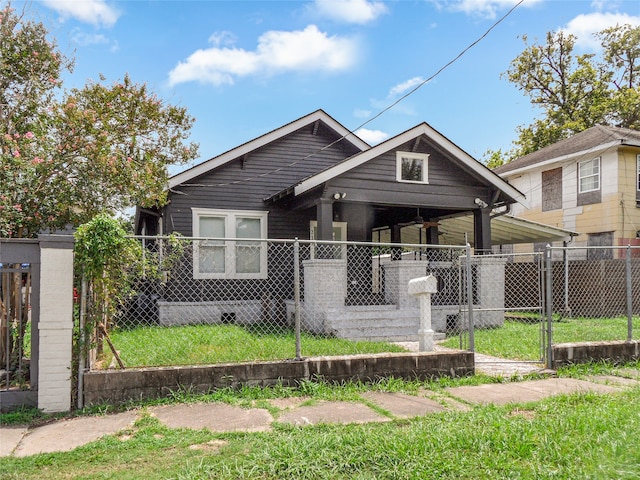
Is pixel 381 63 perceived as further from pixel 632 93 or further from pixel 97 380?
pixel 632 93

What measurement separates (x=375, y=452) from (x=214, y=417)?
1.80m

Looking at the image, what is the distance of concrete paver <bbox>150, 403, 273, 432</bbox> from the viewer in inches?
175

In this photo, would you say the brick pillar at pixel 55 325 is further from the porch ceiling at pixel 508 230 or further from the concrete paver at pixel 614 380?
the porch ceiling at pixel 508 230

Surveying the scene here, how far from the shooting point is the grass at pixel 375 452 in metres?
3.35

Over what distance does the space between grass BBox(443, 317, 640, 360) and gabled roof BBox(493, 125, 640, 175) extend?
6.87 metres

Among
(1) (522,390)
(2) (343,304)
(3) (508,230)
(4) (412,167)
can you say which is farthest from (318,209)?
(3) (508,230)

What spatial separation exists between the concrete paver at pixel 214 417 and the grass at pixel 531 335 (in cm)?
473

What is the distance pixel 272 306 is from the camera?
11.2 metres

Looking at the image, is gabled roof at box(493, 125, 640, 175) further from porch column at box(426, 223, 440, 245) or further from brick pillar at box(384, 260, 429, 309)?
brick pillar at box(384, 260, 429, 309)

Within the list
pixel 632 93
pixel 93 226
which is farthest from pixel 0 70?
pixel 632 93

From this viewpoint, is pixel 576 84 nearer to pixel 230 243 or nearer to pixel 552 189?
pixel 552 189

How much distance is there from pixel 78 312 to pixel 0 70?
16.6 feet

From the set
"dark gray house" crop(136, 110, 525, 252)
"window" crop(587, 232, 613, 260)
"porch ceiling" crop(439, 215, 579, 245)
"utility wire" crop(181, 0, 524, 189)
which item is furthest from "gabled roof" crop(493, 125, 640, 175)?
"utility wire" crop(181, 0, 524, 189)

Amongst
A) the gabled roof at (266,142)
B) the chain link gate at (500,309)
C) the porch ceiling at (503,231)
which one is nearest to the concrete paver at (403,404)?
the chain link gate at (500,309)
